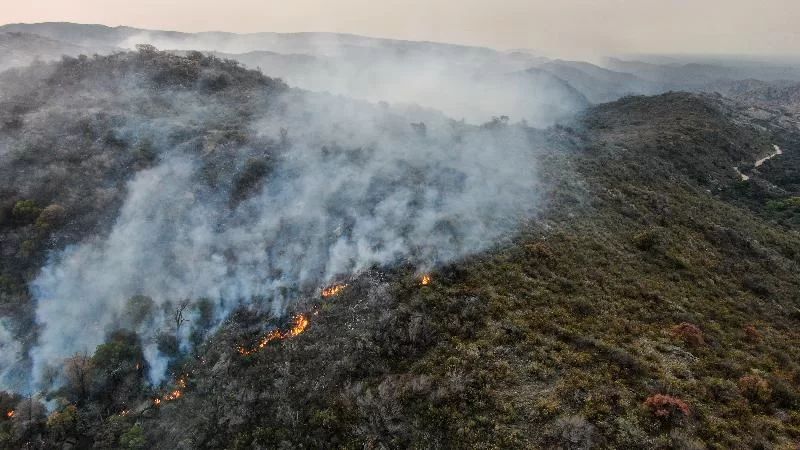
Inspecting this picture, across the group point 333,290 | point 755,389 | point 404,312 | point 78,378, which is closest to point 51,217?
point 78,378

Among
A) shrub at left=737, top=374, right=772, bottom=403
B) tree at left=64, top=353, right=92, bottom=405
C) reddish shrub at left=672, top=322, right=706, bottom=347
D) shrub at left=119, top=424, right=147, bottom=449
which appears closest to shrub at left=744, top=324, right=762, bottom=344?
reddish shrub at left=672, top=322, right=706, bottom=347

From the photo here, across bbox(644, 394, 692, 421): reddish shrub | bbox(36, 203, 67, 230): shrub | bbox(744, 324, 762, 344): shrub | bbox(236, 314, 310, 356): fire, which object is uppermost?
bbox(36, 203, 67, 230): shrub

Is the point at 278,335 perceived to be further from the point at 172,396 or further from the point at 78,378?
the point at 78,378

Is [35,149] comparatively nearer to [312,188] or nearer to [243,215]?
[243,215]

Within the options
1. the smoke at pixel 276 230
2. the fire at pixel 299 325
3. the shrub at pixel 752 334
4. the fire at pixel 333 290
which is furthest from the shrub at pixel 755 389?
the fire at pixel 299 325

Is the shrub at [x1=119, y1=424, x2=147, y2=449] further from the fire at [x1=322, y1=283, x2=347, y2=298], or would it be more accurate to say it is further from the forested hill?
the fire at [x1=322, y1=283, x2=347, y2=298]

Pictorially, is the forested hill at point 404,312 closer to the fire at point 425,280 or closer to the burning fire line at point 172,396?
the burning fire line at point 172,396

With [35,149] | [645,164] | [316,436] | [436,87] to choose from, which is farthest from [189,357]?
[436,87]

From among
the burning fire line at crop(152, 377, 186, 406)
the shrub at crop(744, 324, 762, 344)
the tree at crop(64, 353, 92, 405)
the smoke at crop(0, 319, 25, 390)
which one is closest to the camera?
the tree at crop(64, 353, 92, 405)
